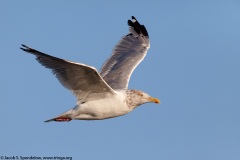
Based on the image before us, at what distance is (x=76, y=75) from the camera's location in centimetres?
1229

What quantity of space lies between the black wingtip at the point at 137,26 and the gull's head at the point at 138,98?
4.13 m

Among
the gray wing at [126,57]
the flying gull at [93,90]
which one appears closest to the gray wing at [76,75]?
the flying gull at [93,90]

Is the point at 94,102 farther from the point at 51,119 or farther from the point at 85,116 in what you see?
the point at 51,119

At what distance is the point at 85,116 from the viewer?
13070 millimetres

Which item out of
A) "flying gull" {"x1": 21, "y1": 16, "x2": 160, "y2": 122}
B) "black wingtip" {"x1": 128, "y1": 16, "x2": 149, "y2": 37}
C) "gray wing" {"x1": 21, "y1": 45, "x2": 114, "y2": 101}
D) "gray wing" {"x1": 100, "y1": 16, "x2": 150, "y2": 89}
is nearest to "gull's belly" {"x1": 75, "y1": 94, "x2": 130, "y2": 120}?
"flying gull" {"x1": 21, "y1": 16, "x2": 160, "y2": 122}

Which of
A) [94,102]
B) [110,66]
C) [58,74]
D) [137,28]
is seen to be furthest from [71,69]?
[137,28]

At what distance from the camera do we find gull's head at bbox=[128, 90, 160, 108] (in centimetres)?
1332

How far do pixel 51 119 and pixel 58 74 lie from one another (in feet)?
4.88

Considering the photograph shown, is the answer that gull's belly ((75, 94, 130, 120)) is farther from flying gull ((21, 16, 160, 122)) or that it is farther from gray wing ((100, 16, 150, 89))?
gray wing ((100, 16, 150, 89))

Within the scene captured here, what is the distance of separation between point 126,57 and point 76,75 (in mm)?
3945

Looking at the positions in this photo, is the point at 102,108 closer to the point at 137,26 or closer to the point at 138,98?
the point at 138,98

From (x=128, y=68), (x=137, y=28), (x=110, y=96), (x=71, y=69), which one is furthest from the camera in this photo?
(x=137, y=28)

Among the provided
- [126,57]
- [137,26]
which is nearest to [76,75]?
[126,57]

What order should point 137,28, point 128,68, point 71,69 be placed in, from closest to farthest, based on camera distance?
point 71,69, point 128,68, point 137,28
